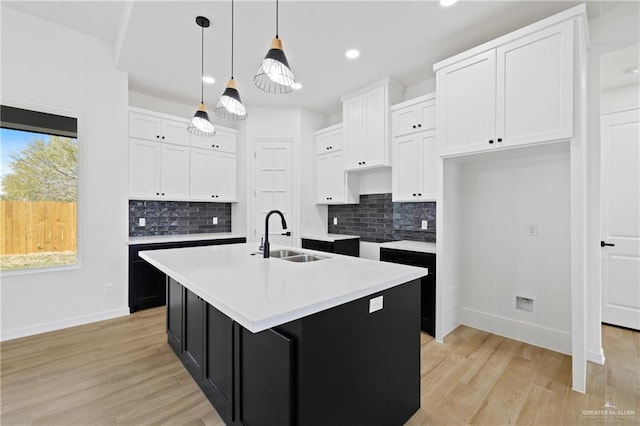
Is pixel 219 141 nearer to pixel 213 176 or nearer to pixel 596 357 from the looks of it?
pixel 213 176

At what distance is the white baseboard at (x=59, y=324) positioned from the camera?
9.36ft

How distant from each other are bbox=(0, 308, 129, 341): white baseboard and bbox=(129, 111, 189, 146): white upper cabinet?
223 centimetres

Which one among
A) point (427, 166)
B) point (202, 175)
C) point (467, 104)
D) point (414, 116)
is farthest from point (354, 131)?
point (202, 175)

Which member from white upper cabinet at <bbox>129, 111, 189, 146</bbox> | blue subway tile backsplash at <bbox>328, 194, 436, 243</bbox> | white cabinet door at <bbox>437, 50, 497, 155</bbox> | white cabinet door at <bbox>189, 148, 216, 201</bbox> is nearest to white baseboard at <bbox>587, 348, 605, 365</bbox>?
blue subway tile backsplash at <bbox>328, 194, 436, 243</bbox>

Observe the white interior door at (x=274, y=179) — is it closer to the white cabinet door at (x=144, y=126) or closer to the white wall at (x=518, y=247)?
the white cabinet door at (x=144, y=126)

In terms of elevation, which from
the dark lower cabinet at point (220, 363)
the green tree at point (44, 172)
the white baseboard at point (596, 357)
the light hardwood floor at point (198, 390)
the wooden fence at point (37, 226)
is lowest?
the light hardwood floor at point (198, 390)

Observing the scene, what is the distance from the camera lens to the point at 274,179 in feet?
15.2

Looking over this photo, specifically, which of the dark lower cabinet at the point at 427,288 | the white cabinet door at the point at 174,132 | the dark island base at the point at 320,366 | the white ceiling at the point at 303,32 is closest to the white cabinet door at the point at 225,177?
the white cabinet door at the point at 174,132

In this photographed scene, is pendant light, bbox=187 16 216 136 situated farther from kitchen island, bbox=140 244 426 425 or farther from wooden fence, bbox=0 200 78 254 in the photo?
wooden fence, bbox=0 200 78 254

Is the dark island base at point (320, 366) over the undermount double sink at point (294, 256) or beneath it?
beneath

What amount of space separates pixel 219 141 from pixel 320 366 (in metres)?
4.09

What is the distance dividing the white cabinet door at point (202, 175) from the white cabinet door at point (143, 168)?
477 millimetres

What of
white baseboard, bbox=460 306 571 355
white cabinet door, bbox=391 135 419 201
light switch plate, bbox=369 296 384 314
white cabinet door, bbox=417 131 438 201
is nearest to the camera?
light switch plate, bbox=369 296 384 314

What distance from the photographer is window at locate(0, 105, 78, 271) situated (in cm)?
287
